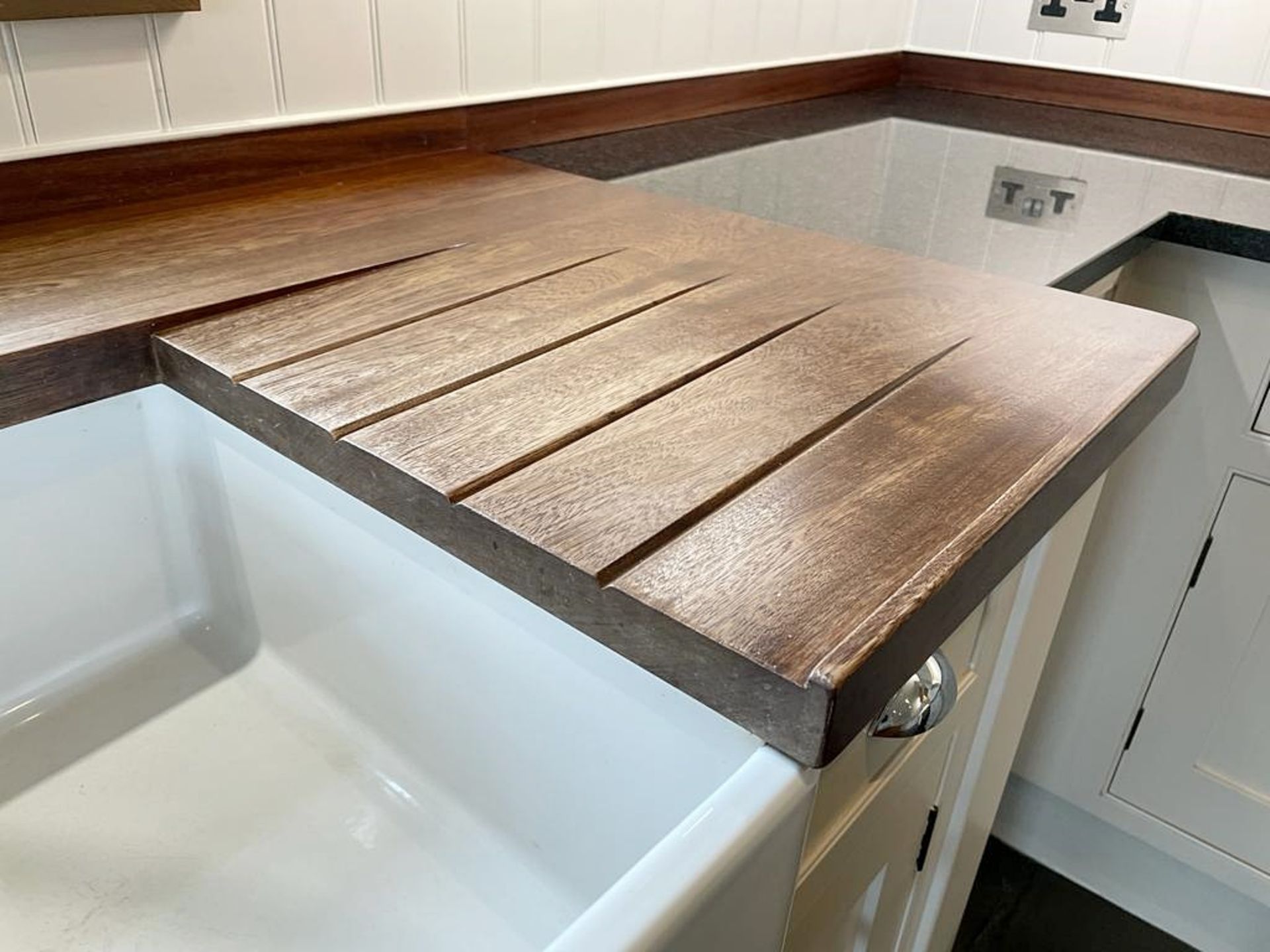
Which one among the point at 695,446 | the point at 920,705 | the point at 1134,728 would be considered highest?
the point at 695,446

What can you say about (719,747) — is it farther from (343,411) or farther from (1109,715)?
(1109,715)

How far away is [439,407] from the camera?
0.54 m

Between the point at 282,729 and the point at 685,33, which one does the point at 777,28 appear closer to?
the point at 685,33

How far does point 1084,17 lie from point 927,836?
1355mm

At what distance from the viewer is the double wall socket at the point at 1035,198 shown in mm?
987

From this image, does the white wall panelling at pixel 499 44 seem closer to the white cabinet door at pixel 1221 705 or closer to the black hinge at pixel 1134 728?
→ the white cabinet door at pixel 1221 705

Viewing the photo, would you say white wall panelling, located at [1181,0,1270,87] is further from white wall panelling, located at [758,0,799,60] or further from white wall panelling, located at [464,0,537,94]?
white wall panelling, located at [464,0,537,94]

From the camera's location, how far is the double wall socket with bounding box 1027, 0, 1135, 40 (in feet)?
4.95

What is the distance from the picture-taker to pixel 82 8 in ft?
2.45

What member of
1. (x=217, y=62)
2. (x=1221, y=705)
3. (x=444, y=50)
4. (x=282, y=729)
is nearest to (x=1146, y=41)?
(x=1221, y=705)

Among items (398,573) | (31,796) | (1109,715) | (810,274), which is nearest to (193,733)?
(31,796)

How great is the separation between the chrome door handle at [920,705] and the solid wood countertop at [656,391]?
55 millimetres

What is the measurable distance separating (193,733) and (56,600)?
0.13 m

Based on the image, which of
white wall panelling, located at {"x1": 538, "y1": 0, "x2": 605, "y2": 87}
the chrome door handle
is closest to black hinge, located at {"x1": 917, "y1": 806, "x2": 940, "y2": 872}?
the chrome door handle
